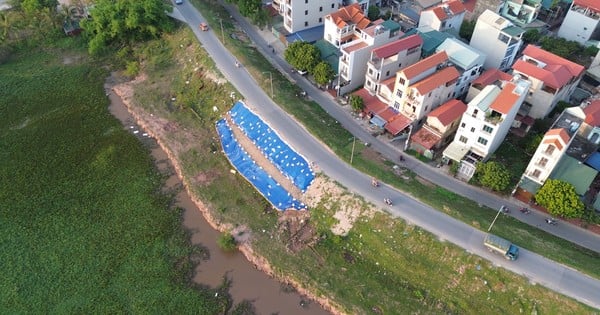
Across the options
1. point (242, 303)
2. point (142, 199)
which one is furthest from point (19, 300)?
point (242, 303)

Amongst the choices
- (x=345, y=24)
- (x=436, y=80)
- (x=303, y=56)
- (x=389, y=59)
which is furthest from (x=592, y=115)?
(x=303, y=56)

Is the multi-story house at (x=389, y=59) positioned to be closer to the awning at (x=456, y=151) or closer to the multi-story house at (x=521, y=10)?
the awning at (x=456, y=151)

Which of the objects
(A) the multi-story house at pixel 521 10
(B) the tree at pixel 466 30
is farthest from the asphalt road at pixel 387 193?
(A) the multi-story house at pixel 521 10

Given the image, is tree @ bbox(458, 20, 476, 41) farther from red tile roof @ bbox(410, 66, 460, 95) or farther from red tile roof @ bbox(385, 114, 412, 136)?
red tile roof @ bbox(385, 114, 412, 136)

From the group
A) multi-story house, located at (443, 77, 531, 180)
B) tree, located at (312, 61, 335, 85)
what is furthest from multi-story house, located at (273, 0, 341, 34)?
multi-story house, located at (443, 77, 531, 180)

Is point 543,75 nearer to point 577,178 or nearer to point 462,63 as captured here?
point 462,63

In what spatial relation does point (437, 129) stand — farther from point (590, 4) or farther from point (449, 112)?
point (590, 4)
